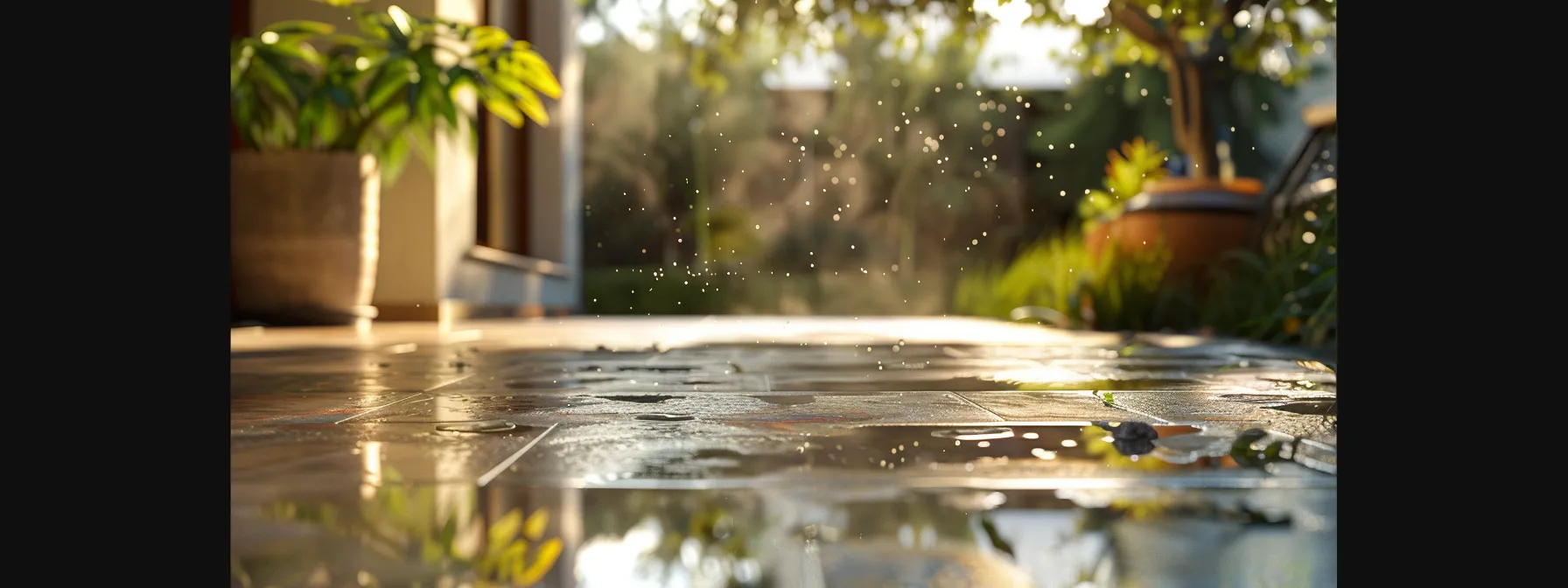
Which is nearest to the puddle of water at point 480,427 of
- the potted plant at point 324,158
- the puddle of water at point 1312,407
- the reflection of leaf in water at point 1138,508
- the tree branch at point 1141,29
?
the reflection of leaf in water at point 1138,508

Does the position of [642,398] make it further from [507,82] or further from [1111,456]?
[507,82]

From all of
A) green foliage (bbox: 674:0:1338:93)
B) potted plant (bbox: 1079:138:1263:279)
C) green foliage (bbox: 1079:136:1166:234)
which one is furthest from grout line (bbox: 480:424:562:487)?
green foliage (bbox: 1079:136:1166:234)

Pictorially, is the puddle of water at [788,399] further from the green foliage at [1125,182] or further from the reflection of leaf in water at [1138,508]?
the green foliage at [1125,182]

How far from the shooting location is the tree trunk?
6.02 metres

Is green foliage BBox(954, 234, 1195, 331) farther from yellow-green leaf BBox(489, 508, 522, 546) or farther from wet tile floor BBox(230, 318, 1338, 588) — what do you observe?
yellow-green leaf BBox(489, 508, 522, 546)

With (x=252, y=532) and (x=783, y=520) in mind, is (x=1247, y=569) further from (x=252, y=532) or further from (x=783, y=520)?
(x=252, y=532)

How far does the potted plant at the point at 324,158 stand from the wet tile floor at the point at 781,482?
245 centimetres

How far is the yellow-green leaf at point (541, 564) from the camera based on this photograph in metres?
0.72

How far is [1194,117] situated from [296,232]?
4210mm

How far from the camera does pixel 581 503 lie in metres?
0.95

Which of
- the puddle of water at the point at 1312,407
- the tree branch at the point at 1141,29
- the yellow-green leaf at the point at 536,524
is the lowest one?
the yellow-green leaf at the point at 536,524
